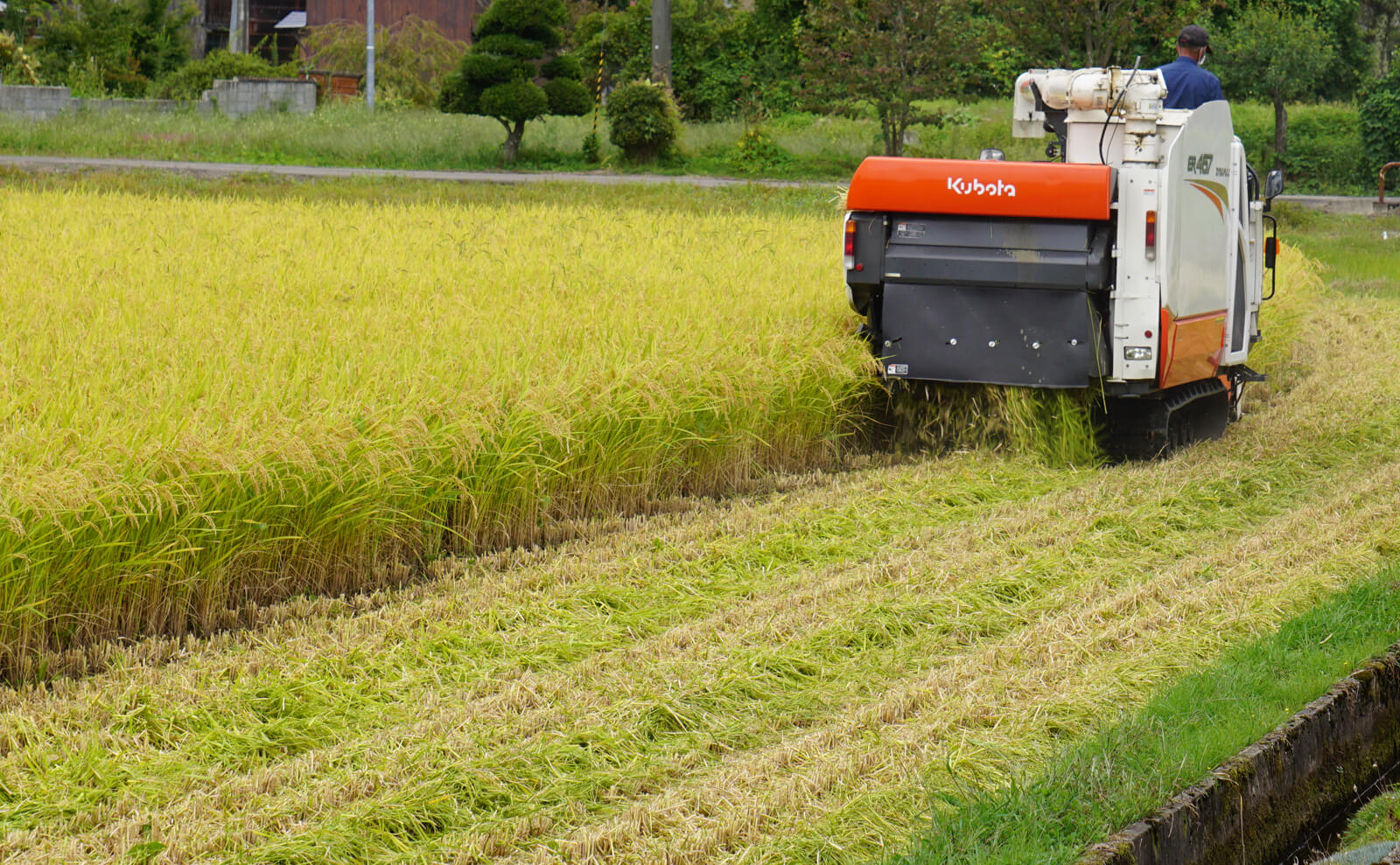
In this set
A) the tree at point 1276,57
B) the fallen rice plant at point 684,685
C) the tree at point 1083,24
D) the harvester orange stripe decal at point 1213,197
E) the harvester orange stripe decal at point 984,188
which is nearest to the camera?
the fallen rice plant at point 684,685

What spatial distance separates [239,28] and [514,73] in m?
17.9

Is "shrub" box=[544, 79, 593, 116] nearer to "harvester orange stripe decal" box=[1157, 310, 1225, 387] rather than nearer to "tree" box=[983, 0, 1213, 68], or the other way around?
"tree" box=[983, 0, 1213, 68]

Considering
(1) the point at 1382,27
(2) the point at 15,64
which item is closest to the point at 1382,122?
(1) the point at 1382,27

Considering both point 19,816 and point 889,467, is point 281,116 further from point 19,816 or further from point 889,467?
point 19,816

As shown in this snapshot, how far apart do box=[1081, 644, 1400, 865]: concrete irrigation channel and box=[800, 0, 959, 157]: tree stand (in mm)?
20504

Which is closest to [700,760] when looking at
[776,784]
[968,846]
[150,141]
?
[776,784]

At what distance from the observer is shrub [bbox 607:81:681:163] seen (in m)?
24.0

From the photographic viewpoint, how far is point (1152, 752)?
3531mm

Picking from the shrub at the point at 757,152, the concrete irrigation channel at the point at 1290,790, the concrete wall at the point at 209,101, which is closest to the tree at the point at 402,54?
the concrete wall at the point at 209,101

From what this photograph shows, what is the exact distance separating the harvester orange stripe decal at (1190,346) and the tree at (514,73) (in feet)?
56.1

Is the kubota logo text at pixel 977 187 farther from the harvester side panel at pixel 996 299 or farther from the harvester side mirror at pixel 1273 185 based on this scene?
the harvester side mirror at pixel 1273 185

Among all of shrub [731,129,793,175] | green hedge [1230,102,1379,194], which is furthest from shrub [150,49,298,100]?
green hedge [1230,102,1379,194]

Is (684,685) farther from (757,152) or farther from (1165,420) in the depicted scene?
(757,152)

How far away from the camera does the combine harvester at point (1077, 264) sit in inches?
265
